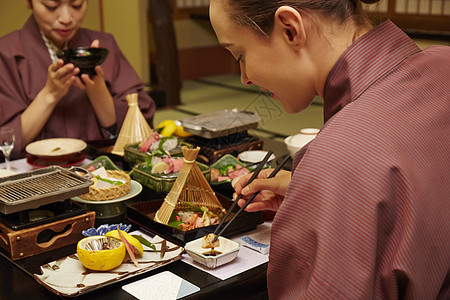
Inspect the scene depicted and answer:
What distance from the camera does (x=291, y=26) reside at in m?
1.11

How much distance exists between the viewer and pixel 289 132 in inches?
203

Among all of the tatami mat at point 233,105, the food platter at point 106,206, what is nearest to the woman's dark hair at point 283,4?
the food platter at point 106,206

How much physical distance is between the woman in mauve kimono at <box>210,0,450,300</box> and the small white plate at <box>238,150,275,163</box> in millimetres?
1098

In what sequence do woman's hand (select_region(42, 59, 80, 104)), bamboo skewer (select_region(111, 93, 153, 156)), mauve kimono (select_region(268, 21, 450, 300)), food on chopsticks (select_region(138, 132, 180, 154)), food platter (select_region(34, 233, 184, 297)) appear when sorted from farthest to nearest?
woman's hand (select_region(42, 59, 80, 104))
bamboo skewer (select_region(111, 93, 153, 156))
food on chopsticks (select_region(138, 132, 180, 154))
food platter (select_region(34, 233, 184, 297))
mauve kimono (select_region(268, 21, 450, 300))

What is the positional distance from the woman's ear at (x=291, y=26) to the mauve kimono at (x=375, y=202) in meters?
0.15

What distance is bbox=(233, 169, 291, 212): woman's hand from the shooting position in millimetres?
1487

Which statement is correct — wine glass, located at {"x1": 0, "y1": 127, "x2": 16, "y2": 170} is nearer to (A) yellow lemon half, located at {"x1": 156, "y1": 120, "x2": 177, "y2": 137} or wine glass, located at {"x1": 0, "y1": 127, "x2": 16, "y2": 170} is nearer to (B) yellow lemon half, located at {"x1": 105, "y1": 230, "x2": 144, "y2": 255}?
(A) yellow lemon half, located at {"x1": 156, "y1": 120, "x2": 177, "y2": 137}

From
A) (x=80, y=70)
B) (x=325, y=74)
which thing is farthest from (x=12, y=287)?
(x=80, y=70)

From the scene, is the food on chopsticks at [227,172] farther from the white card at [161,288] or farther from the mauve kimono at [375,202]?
the mauve kimono at [375,202]

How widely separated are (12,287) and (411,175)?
102 centimetres

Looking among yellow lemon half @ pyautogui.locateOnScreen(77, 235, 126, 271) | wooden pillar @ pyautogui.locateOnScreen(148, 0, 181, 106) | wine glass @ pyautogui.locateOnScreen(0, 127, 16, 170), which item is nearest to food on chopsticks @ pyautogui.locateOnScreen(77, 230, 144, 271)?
yellow lemon half @ pyautogui.locateOnScreen(77, 235, 126, 271)

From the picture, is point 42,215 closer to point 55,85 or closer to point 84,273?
point 84,273

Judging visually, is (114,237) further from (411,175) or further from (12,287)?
(411,175)

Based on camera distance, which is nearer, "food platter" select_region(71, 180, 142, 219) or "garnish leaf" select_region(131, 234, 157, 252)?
"garnish leaf" select_region(131, 234, 157, 252)
